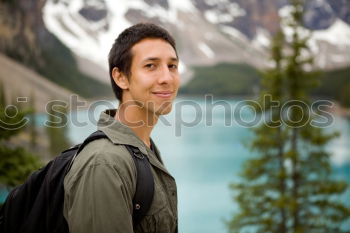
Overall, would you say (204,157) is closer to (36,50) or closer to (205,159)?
(205,159)

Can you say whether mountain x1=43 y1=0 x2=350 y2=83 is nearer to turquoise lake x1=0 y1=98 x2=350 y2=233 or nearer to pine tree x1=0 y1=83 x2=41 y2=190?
turquoise lake x1=0 y1=98 x2=350 y2=233

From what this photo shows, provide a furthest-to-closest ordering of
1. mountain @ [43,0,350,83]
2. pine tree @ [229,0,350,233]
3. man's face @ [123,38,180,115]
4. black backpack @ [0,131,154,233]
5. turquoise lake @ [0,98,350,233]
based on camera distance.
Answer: mountain @ [43,0,350,83] < turquoise lake @ [0,98,350,233] < pine tree @ [229,0,350,233] < man's face @ [123,38,180,115] < black backpack @ [0,131,154,233]

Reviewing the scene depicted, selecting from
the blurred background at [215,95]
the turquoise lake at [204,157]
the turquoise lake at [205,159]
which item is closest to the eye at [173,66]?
the blurred background at [215,95]

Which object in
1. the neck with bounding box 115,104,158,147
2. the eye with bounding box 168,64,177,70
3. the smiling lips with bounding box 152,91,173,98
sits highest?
the eye with bounding box 168,64,177,70

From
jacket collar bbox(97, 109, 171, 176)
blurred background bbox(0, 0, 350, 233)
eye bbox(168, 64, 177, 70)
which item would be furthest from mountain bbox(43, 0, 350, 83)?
jacket collar bbox(97, 109, 171, 176)

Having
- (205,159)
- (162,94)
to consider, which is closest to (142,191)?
(162,94)

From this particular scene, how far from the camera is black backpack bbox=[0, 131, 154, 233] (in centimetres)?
120

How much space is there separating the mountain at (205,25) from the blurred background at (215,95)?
1.05ft

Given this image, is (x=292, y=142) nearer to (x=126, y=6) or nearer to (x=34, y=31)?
(x=34, y=31)

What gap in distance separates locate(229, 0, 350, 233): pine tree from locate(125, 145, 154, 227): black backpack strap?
8159mm

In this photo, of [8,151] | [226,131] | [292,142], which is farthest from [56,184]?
[226,131]

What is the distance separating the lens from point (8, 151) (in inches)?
108

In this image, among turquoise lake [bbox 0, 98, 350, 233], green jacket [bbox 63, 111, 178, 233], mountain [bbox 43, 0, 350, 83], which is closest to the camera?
green jacket [bbox 63, 111, 178, 233]

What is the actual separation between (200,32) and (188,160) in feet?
211
